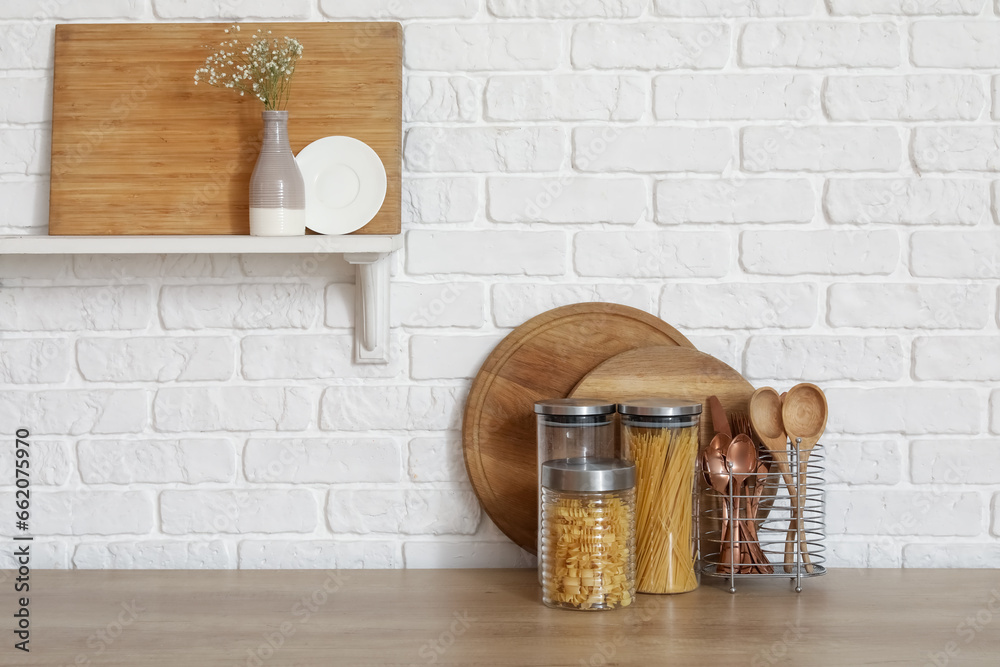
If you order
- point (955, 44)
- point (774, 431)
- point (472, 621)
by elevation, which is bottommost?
point (472, 621)

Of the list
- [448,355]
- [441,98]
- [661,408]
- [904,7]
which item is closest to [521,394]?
[448,355]

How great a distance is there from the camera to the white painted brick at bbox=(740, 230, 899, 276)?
1293 millimetres

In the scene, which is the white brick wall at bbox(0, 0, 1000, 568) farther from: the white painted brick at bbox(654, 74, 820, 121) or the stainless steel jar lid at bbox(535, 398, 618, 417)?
the stainless steel jar lid at bbox(535, 398, 618, 417)

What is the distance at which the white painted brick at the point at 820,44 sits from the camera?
1275 millimetres

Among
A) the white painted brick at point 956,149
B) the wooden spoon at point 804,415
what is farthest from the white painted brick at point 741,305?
the white painted brick at point 956,149

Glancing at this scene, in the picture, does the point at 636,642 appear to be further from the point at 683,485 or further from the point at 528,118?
the point at 528,118

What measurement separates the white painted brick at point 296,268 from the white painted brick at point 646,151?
38cm

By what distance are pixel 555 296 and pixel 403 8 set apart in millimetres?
474

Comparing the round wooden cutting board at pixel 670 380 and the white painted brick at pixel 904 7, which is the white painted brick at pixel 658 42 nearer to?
the white painted brick at pixel 904 7

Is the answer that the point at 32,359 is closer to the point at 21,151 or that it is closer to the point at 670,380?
the point at 21,151

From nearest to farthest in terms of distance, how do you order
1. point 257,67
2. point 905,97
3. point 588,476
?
point 588,476, point 257,67, point 905,97

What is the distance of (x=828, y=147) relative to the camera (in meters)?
1.29

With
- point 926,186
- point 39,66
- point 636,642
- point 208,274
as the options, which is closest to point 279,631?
point 636,642

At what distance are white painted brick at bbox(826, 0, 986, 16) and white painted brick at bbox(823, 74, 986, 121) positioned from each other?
0.09m
